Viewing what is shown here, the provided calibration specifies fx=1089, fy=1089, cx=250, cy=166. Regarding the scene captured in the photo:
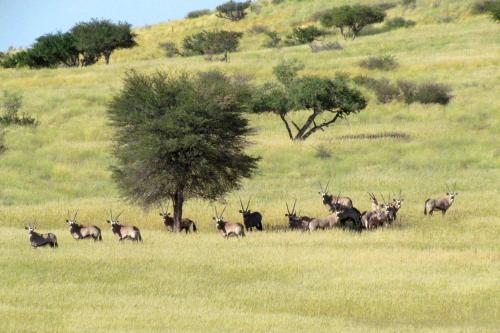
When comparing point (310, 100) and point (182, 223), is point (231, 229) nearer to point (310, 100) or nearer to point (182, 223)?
point (182, 223)

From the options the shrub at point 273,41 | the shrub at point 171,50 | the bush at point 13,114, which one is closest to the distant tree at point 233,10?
the shrub at point 171,50

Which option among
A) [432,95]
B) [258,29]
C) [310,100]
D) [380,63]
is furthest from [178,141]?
[258,29]

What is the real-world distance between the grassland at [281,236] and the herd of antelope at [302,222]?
615 millimetres

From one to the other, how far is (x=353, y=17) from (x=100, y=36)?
27.0 metres

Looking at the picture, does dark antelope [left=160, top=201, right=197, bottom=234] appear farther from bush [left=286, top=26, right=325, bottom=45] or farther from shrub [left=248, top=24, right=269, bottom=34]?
shrub [left=248, top=24, right=269, bottom=34]

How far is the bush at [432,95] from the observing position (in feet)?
246

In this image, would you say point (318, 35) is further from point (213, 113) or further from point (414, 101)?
point (213, 113)

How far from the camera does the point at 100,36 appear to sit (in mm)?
110875

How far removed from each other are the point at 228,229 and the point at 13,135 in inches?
1257

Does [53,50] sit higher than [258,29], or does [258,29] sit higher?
[258,29]

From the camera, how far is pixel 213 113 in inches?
1647

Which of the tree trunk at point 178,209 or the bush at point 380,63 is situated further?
the bush at point 380,63

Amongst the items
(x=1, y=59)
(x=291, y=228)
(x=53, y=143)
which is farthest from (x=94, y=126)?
(x=1, y=59)

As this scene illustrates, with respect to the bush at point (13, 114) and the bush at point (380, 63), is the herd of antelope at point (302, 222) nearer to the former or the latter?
the bush at point (13, 114)
